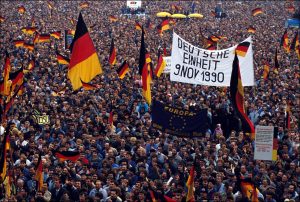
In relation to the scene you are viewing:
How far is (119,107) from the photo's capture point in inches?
723

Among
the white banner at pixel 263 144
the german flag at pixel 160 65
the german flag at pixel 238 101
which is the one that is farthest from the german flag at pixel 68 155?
the german flag at pixel 160 65

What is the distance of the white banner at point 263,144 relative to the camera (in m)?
13.4

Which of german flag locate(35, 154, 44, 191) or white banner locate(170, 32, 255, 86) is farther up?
white banner locate(170, 32, 255, 86)

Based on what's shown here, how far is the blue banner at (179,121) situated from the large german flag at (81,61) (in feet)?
5.05

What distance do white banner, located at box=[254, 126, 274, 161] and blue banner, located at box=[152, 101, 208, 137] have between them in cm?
96

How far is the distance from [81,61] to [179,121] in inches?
89.3

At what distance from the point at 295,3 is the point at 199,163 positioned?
44871 millimetres

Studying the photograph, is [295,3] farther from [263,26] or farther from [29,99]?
[29,99]

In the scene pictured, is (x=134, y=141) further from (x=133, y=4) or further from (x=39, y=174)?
(x=133, y=4)

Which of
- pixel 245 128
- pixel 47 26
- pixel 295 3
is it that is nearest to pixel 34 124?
pixel 245 128

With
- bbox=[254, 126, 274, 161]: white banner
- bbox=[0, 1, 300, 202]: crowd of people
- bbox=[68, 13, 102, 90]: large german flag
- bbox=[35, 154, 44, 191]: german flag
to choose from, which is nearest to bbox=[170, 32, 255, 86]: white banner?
bbox=[0, 1, 300, 202]: crowd of people

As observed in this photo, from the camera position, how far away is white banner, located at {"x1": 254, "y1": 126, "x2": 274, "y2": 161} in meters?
13.4

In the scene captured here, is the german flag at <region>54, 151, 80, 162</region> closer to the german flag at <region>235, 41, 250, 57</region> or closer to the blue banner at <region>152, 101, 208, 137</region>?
the blue banner at <region>152, 101, 208, 137</region>

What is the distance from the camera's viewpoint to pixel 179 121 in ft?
44.7
